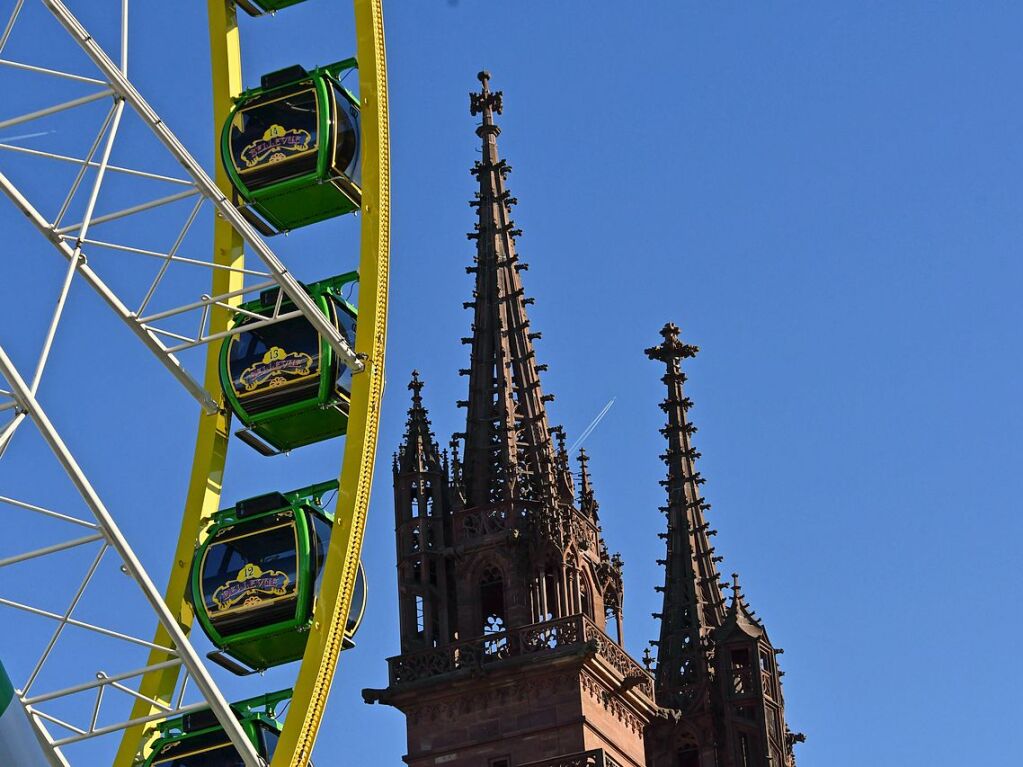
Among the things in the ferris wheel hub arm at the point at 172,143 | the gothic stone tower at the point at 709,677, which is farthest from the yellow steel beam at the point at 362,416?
the gothic stone tower at the point at 709,677

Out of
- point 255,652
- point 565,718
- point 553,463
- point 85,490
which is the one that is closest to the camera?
point 85,490

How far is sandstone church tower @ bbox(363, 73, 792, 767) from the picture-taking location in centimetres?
6150

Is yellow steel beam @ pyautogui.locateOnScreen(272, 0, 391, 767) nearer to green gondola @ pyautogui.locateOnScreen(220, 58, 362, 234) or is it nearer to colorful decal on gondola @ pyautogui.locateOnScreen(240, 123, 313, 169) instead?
green gondola @ pyautogui.locateOnScreen(220, 58, 362, 234)

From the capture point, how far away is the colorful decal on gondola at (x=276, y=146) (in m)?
36.4

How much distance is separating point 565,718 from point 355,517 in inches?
1182

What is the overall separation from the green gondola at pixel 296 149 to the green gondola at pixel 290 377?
1.42 m

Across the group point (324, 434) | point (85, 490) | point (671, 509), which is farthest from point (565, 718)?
point (85, 490)

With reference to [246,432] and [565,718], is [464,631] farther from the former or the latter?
[246,432]

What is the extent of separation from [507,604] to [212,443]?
27951 millimetres

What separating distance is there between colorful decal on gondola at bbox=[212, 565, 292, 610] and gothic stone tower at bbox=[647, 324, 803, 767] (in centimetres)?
3716

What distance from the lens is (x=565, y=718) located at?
61.1 meters

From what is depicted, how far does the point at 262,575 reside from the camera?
1324 inches

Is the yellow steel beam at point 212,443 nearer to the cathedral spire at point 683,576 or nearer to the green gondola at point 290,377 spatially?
the green gondola at point 290,377

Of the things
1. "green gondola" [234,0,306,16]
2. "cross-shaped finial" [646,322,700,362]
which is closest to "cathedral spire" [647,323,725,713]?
"cross-shaped finial" [646,322,700,362]
